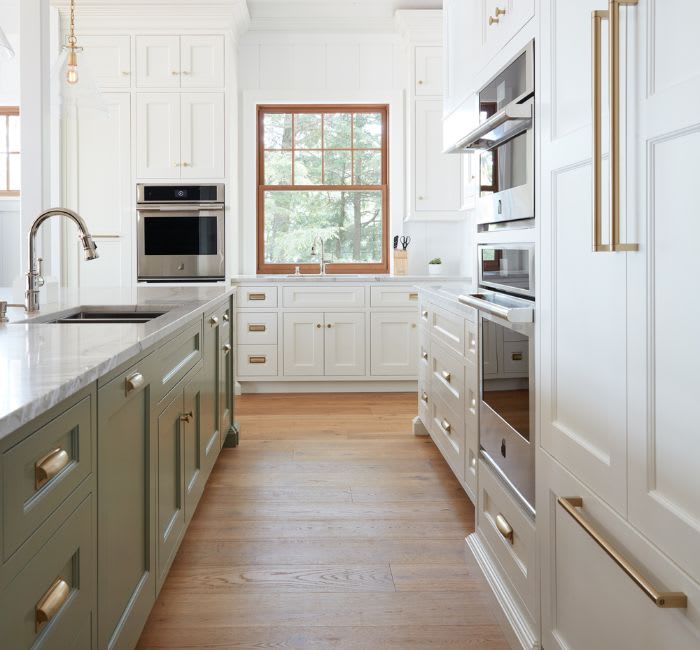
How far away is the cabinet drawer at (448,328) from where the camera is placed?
279cm

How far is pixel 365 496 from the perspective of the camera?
301cm

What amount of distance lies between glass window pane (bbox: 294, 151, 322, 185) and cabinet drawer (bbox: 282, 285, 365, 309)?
109cm

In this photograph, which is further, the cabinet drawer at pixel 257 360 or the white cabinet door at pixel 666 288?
the cabinet drawer at pixel 257 360

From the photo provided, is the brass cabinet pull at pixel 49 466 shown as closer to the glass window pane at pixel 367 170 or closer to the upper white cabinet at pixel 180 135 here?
the upper white cabinet at pixel 180 135

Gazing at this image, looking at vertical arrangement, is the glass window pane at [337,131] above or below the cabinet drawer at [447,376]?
above

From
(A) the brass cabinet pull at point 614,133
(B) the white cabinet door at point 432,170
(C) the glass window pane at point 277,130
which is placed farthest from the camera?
(C) the glass window pane at point 277,130

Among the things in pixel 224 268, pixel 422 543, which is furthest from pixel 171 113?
pixel 422 543

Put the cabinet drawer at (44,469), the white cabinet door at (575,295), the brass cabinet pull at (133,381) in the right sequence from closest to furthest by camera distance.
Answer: the cabinet drawer at (44,469) < the white cabinet door at (575,295) < the brass cabinet pull at (133,381)

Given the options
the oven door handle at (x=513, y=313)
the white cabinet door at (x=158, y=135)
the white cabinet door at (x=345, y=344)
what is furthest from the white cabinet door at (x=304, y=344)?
the oven door handle at (x=513, y=313)

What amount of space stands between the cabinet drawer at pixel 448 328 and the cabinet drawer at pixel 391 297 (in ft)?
5.68

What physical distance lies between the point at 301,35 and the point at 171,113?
1.30 meters

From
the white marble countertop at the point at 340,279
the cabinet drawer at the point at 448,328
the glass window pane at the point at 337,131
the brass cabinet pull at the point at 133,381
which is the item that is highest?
the glass window pane at the point at 337,131

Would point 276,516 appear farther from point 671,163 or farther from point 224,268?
point 224,268

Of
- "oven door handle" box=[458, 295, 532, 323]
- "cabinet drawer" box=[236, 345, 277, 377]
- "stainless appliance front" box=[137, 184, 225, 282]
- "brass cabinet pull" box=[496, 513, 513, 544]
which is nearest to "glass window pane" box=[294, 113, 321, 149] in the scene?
"stainless appliance front" box=[137, 184, 225, 282]
